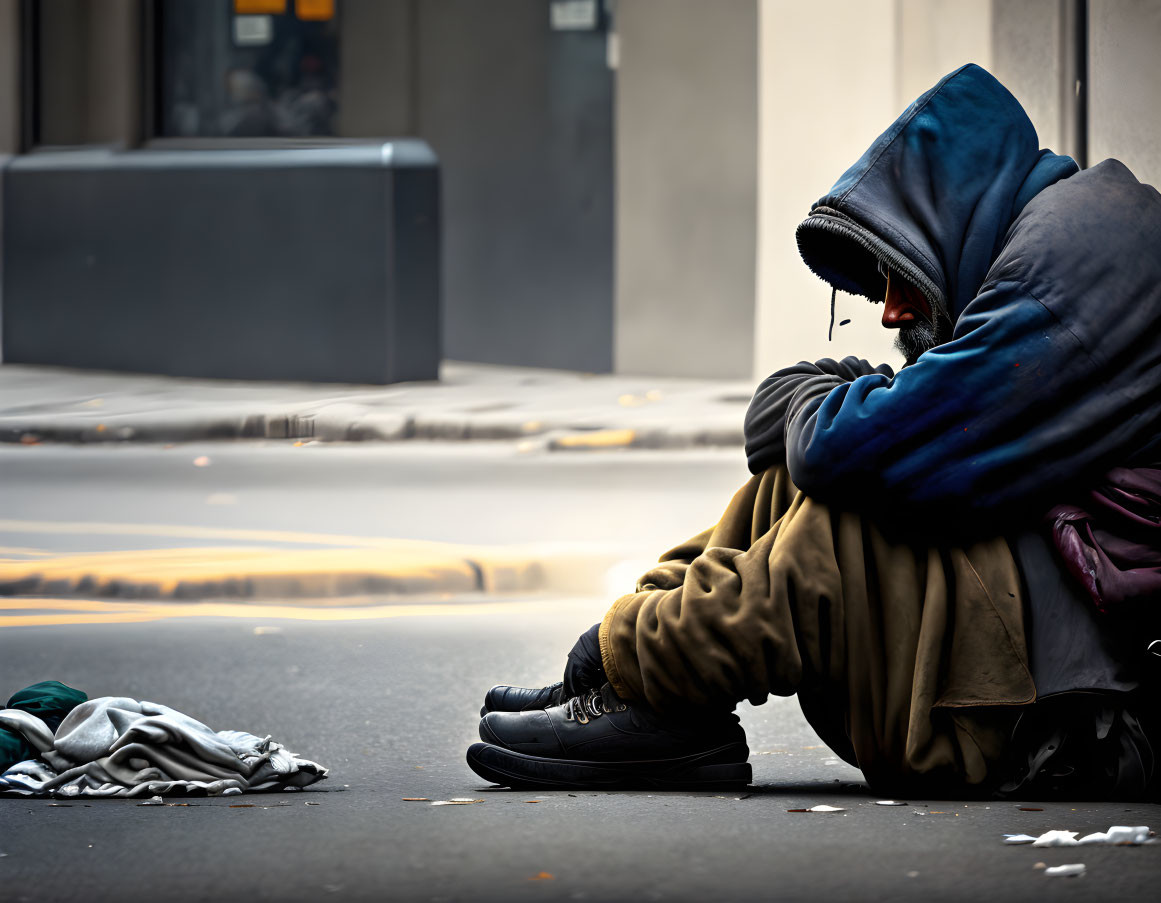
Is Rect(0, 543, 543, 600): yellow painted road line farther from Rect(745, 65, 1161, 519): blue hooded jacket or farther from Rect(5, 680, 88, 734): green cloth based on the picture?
Rect(745, 65, 1161, 519): blue hooded jacket

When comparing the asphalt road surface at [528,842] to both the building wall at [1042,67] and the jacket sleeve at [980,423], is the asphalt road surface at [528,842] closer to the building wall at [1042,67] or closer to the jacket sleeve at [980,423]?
the jacket sleeve at [980,423]

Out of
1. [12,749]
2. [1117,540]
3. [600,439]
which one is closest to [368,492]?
[600,439]

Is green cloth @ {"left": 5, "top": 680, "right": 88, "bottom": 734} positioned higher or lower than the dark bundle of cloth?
lower

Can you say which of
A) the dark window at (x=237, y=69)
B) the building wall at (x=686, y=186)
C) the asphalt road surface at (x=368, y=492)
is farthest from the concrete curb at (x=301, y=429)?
the dark window at (x=237, y=69)

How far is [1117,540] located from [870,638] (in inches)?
15.9

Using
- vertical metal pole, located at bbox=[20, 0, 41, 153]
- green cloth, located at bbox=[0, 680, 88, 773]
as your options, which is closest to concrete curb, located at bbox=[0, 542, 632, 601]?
green cloth, located at bbox=[0, 680, 88, 773]

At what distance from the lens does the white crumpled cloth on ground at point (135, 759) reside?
291 centimetres

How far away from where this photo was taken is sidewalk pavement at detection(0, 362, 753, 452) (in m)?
10.1

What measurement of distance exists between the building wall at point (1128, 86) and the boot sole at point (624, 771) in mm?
2320

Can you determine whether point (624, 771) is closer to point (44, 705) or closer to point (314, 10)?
point (44, 705)

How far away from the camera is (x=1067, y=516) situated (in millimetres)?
2629

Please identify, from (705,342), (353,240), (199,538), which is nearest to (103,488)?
(199,538)

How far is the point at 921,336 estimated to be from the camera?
2.93 meters

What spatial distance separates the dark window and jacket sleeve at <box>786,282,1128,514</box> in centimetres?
1103
